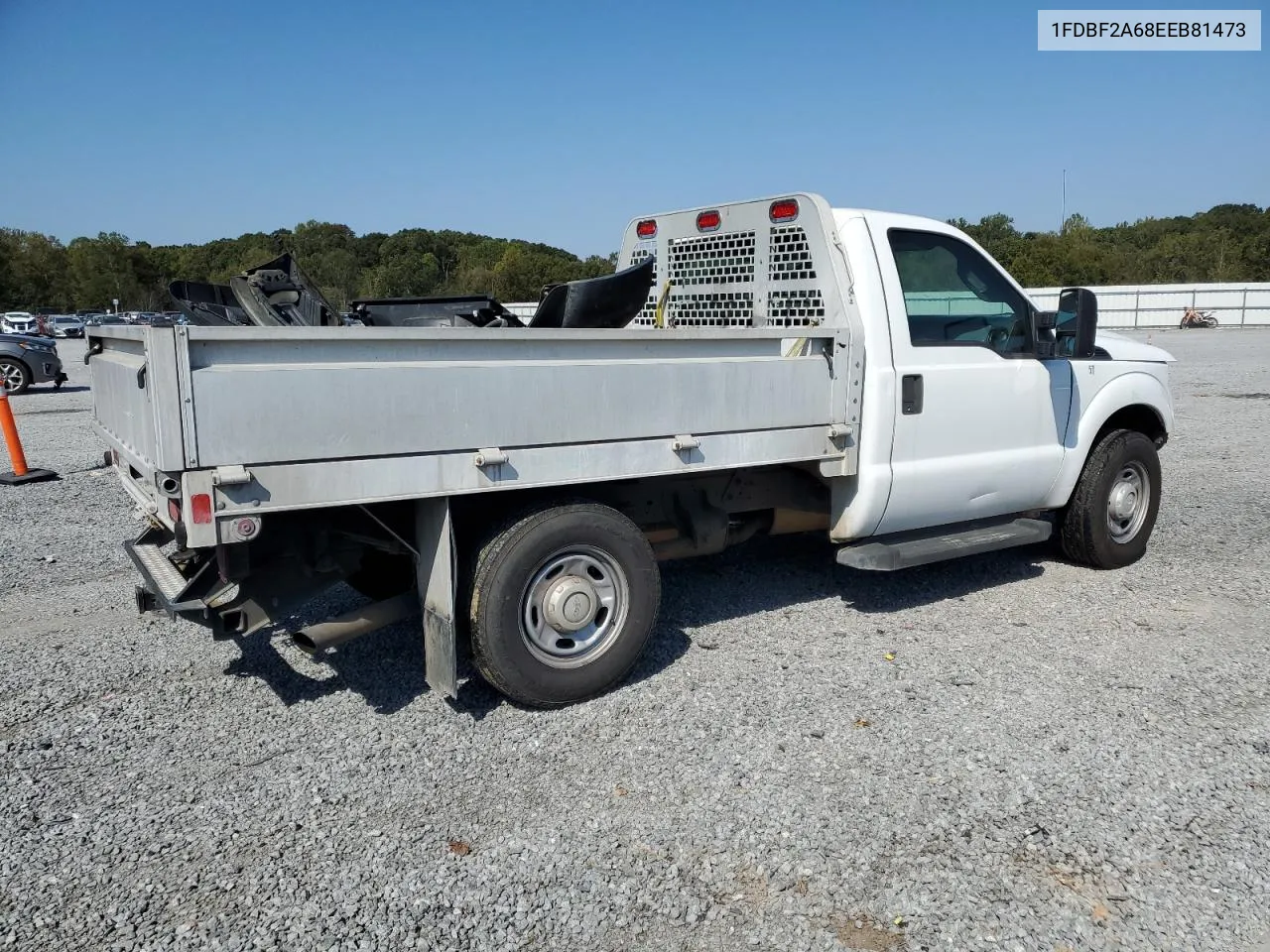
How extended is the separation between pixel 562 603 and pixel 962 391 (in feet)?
8.55

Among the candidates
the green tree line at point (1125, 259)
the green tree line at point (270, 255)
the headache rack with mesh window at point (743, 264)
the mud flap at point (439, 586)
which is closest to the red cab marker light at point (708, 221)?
the headache rack with mesh window at point (743, 264)

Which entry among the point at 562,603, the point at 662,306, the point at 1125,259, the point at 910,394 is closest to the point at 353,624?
the point at 562,603

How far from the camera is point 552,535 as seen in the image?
4.27 metres

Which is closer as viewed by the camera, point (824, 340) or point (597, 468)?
point (597, 468)

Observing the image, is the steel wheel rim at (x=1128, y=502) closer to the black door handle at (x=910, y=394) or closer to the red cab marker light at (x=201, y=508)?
the black door handle at (x=910, y=394)

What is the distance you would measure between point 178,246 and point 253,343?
108863 millimetres

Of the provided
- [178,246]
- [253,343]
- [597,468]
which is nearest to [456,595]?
[597,468]

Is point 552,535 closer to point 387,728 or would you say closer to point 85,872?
point 387,728

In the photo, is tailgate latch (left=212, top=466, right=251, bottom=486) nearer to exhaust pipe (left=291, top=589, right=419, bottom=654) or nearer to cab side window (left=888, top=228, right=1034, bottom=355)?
exhaust pipe (left=291, top=589, right=419, bottom=654)

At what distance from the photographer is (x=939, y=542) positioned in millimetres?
5539

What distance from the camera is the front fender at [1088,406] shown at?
6.16 metres

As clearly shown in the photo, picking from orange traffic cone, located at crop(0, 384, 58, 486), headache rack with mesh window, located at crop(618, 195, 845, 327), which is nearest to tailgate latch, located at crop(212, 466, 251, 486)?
headache rack with mesh window, located at crop(618, 195, 845, 327)

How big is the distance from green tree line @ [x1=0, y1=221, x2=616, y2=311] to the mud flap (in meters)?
22.6

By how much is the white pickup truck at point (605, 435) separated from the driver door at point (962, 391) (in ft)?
0.05
